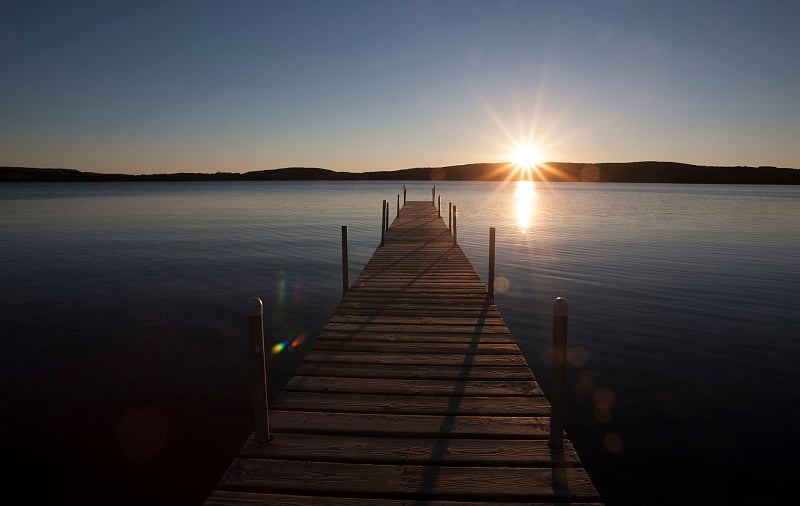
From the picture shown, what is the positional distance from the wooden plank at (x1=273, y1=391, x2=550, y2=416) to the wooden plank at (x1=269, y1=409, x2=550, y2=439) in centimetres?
9

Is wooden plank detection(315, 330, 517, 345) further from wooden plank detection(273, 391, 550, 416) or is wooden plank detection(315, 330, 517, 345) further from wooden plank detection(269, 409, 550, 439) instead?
wooden plank detection(269, 409, 550, 439)

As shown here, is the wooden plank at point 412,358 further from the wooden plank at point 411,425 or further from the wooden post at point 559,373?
the wooden post at point 559,373

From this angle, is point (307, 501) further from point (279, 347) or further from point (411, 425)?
point (279, 347)

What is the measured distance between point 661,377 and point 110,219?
146 ft

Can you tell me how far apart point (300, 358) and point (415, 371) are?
5514 millimetres

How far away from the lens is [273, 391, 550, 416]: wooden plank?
17.3 ft

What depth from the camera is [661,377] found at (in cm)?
959

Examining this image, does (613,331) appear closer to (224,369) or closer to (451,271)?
(451,271)

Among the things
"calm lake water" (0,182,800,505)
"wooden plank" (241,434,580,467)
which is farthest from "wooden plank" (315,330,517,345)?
"wooden plank" (241,434,580,467)

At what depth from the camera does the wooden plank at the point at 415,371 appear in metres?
6.21

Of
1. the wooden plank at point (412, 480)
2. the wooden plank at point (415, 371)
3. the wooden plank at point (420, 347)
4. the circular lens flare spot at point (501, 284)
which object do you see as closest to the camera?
the wooden plank at point (412, 480)

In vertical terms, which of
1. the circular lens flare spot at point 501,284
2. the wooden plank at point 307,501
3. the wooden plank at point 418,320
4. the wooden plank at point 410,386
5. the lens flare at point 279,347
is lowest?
the lens flare at point 279,347

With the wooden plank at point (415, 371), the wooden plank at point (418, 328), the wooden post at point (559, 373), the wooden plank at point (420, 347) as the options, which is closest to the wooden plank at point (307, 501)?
the wooden post at point (559, 373)

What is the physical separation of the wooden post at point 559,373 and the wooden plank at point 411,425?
0.28m
